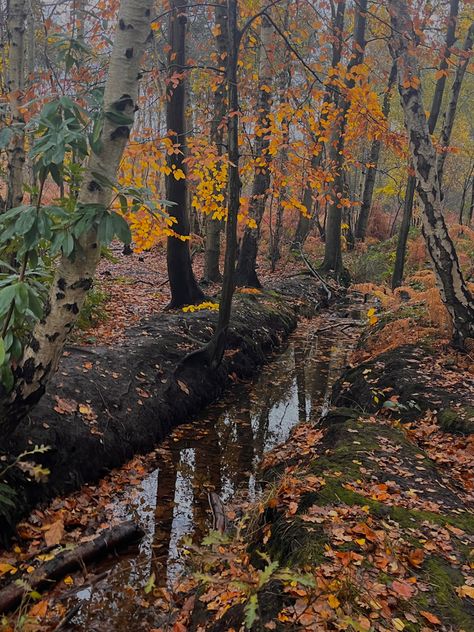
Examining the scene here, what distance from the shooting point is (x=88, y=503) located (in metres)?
4.33

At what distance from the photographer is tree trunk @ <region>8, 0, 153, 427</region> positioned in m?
3.31

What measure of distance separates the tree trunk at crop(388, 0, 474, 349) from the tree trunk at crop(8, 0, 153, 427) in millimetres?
4282

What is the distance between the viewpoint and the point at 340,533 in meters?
2.99

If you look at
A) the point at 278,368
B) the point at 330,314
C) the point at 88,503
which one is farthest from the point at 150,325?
the point at 330,314

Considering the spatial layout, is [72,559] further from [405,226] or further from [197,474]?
[405,226]

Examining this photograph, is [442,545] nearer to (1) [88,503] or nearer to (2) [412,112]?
(1) [88,503]

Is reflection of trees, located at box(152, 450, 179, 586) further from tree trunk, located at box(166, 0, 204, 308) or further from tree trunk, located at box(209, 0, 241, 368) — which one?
tree trunk, located at box(166, 0, 204, 308)

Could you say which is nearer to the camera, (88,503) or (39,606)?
(39,606)

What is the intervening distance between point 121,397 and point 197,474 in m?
1.28

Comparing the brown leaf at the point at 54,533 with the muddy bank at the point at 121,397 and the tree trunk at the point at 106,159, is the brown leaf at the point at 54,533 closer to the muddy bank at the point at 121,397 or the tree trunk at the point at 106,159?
the muddy bank at the point at 121,397

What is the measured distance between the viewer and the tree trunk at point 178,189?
8746 millimetres

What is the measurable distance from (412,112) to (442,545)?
18.0ft

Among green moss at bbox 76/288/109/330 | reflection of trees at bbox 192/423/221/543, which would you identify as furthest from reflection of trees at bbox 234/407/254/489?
green moss at bbox 76/288/109/330

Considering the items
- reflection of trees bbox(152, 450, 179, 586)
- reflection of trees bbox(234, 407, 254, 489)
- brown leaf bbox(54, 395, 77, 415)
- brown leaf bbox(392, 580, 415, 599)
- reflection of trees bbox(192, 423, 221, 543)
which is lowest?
reflection of trees bbox(234, 407, 254, 489)
